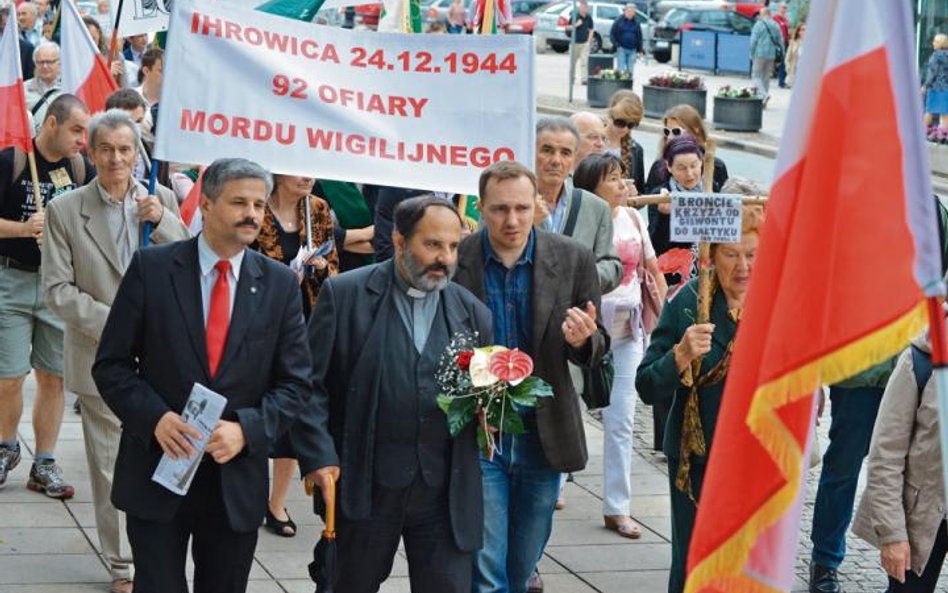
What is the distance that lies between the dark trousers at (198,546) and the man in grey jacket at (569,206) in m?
2.67

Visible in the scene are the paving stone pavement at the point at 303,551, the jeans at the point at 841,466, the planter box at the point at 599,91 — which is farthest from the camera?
the planter box at the point at 599,91

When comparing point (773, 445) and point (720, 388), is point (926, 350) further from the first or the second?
point (773, 445)

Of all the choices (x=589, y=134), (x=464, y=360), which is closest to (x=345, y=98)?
(x=464, y=360)

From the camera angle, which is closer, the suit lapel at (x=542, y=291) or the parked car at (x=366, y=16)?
the suit lapel at (x=542, y=291)

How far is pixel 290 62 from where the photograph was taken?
24.8 ft

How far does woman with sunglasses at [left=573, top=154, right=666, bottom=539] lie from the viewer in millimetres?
9258

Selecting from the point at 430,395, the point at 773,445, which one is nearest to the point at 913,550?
the point at 430,395

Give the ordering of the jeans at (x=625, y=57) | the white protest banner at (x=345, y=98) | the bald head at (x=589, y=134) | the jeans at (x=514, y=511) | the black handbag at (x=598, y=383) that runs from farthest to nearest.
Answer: the jeans at (x=625, y=57) < the bald head at (x=589, y=134) < the white protest banner at (x=345, y=98) < the black handbag at (x=598, y=383) < the jeans at (x=514, y=511)

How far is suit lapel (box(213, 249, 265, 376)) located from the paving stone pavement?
6.92 ft

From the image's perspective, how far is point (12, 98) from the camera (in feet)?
30.9

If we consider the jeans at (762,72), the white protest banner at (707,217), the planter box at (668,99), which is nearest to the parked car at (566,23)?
the jeans at (762,72)

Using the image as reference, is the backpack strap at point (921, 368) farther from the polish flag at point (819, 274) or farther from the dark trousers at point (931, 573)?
the polish flag at point (819, 274)

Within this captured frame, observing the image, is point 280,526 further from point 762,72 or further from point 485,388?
point 762,72

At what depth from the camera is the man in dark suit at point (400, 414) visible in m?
6.24
